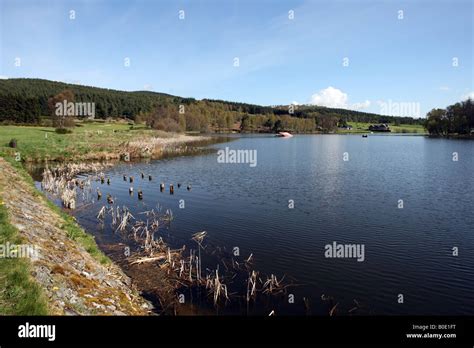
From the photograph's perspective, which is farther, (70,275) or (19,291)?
(70,275)

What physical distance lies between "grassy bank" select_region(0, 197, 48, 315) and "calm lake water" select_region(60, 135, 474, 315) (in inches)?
300

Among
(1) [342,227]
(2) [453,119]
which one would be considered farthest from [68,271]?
(2) [453,119]

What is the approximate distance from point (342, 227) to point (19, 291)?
17635mm

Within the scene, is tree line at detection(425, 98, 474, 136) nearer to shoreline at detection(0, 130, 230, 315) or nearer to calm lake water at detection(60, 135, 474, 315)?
calm lake water at detection(60, 135, 474, 315)

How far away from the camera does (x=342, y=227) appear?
21.4 m

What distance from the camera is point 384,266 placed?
618 inches

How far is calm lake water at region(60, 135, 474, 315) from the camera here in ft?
44.4

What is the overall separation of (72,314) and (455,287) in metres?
14.0

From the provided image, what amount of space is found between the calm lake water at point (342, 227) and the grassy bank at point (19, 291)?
7.61 metres

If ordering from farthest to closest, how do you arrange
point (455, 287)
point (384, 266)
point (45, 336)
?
point (384, 266) → point (455, 287) → point (45, 336)

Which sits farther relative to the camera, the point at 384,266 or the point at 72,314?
the point at 384,266

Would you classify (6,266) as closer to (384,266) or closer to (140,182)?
(384,266)

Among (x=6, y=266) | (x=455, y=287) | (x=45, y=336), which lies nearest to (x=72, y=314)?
(x=45, y=336)

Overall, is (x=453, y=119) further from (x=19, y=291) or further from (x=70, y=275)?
(x=19, y=291)
